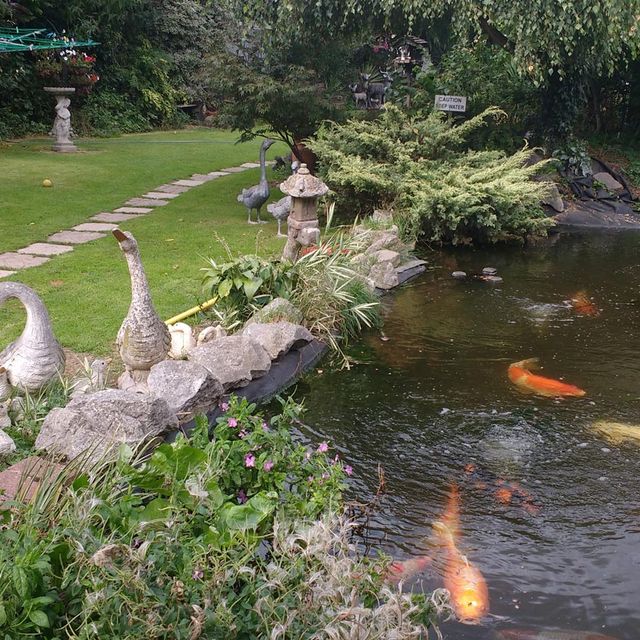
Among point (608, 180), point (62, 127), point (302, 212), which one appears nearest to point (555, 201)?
point (608, 180)

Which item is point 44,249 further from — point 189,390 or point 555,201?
point 555,201

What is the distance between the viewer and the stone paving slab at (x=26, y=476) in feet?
9.54

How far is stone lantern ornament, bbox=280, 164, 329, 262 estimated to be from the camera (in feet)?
23.6

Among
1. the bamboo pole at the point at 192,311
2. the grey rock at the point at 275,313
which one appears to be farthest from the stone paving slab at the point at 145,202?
the grey rock at the point at 275,313

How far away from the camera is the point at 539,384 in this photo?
531 cm

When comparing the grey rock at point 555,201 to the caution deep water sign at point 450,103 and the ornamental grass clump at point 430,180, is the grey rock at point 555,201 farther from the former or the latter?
the caution deep water sign at point 450,103

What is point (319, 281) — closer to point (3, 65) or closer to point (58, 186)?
point (58, 186)

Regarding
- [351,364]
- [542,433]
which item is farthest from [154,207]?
[542,433]

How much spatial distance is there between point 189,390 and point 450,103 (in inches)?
314

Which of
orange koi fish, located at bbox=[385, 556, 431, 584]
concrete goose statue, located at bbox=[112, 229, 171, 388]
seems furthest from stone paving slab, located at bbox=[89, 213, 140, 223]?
orange koi fish, located at bbox=[385, 556, 431, 584]

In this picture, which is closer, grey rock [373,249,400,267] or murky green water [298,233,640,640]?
murky green water [298,233,640,640]

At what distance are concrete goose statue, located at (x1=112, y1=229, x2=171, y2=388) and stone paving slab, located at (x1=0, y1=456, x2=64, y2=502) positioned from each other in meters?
1.20

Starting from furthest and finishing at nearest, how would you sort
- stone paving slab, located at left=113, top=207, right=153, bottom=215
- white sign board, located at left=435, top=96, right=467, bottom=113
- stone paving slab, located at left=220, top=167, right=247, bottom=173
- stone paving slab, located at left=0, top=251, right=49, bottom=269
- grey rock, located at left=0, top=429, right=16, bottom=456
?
stone paving slab, located at left=220, top=167, right=247, bottom=173 < white sign board, located at left=435, top=96, right=467, bottom=113 < stone paving slab, located at left=113, top=207, right=153, bottom=215 < stone paving slab, located at left=0, top=251, right=49, bottom=269 < grey rock, located at left=0, top=429, right=16, bottom=456

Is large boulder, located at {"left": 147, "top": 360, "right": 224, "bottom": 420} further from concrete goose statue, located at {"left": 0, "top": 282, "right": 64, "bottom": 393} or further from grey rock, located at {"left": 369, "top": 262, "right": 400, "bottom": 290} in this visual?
grey rock, located at {"left": 369, "top": 262, "right": 400, "bottom": 290}
